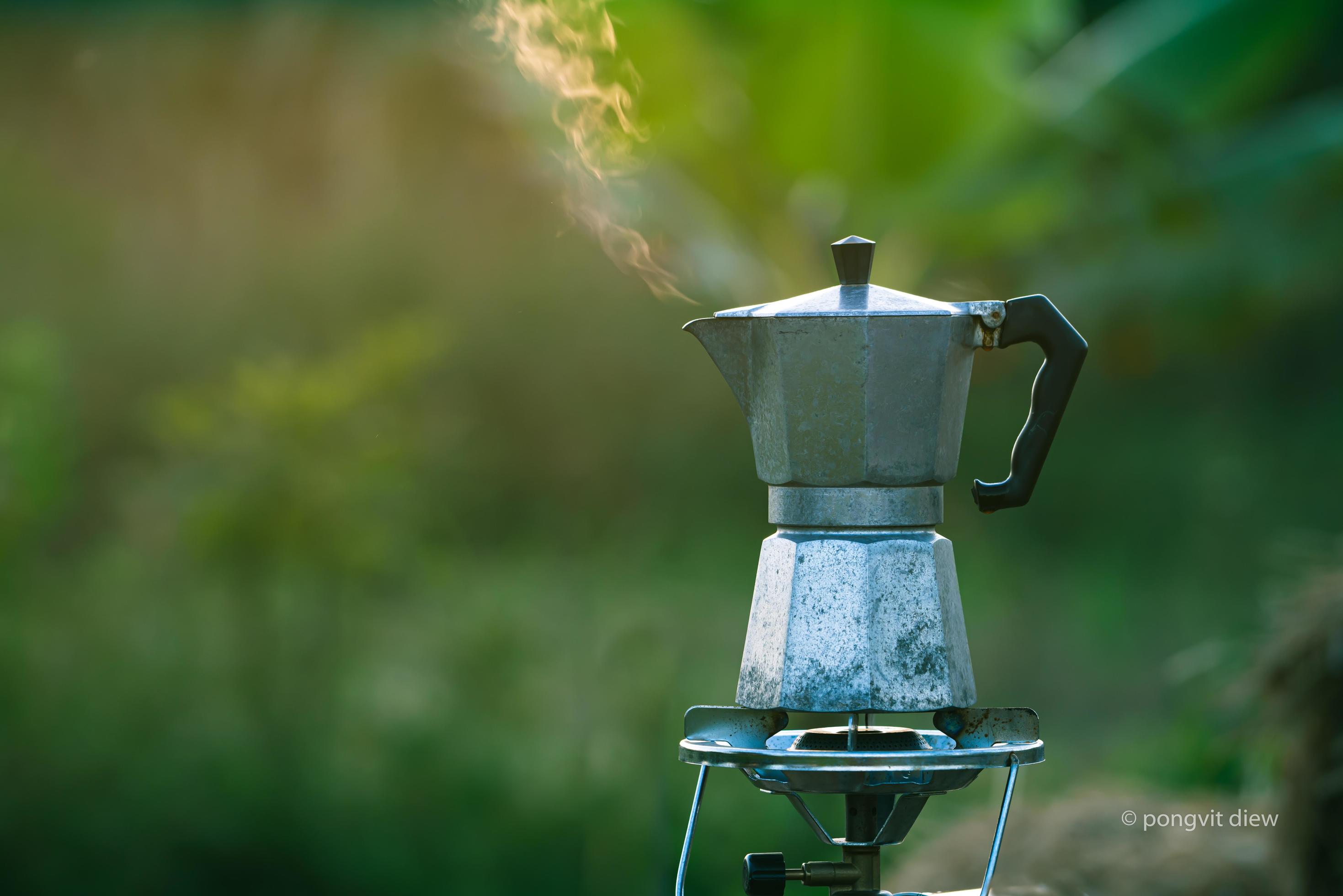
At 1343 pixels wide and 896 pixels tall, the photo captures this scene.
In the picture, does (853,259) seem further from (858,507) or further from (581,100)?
(581,100)

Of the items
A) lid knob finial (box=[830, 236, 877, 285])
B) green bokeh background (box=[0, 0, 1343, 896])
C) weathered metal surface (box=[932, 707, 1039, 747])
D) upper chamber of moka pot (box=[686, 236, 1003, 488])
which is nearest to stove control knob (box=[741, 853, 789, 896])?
weathered metal surface (box=[932, 707, 1039, 747])

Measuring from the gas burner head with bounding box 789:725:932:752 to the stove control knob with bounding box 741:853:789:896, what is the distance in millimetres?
76

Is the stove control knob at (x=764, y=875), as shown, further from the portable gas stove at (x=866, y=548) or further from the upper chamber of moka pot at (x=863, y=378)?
the upper chamber of moka pot at (x=863, y=378)

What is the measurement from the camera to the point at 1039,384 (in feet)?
2.42

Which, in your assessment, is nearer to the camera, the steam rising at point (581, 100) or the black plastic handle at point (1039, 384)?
the black plastic handle at point (1039, 384)

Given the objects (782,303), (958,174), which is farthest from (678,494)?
(782,303)

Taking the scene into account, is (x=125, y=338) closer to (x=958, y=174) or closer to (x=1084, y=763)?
(x=958, y=174)

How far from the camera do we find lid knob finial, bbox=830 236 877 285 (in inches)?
29.2

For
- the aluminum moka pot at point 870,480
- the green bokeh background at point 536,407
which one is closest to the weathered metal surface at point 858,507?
the aluminum moka pot at point 870,480

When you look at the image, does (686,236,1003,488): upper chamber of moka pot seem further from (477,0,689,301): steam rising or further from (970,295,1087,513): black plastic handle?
(477,0,689,301): steam rising

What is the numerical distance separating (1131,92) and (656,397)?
1788 mm

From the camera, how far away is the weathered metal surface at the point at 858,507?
0.72 meters

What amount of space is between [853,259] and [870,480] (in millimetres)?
144

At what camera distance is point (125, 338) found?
3217 millimetres
